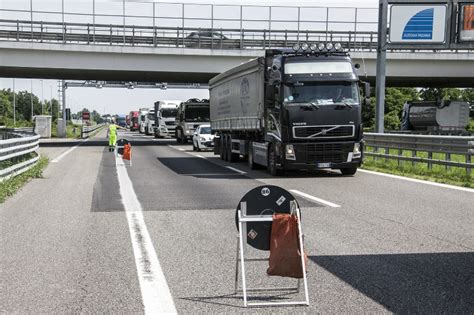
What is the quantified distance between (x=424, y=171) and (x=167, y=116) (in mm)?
41430

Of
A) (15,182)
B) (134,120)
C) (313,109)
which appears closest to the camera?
(15,182)

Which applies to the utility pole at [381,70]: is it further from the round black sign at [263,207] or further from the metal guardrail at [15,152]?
the round black sign at [263,207]

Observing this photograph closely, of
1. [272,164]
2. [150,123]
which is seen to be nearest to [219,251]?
[272,164]

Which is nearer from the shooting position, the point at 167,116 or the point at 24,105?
the point at 167,116

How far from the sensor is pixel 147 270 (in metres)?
6.46

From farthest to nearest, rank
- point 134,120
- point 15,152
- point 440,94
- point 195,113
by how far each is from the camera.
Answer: point 134,120 < point 440,94 < point 195,113 < point 15,152

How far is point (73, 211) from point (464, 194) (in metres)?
7.90

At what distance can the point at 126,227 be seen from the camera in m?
9.17

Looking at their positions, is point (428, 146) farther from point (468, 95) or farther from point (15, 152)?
point (468, 95)

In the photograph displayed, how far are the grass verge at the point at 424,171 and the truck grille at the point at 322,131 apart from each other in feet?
7.34

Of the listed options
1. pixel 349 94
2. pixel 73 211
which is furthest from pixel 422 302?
pixel 349 94

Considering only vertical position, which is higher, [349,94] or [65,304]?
[349,94]

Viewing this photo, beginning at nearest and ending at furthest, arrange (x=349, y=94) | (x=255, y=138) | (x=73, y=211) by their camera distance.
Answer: (x=73, y=211)
(x=349, y=94)
(x=255, y=138)

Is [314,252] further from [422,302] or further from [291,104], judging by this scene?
[291,104]
